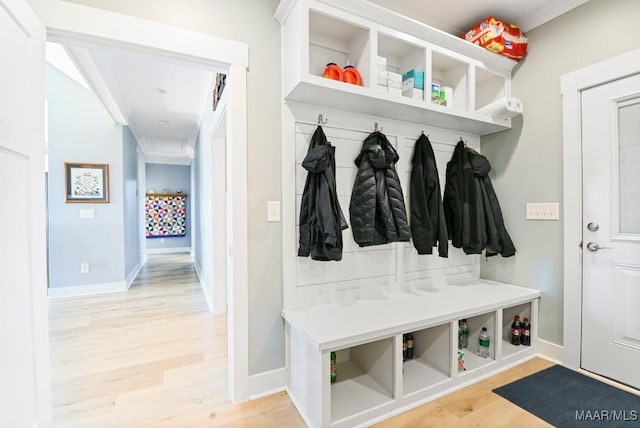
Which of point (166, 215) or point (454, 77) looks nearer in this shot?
point (454, 77)

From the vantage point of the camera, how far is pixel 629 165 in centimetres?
177

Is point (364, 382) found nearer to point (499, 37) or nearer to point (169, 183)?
point (499, 37)

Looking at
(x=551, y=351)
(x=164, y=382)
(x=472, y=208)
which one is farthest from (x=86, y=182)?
(x=551, y=351)

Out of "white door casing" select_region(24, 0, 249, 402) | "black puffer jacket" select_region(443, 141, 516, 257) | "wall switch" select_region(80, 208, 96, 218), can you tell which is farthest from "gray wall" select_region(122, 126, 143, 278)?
"black puffer jacket" select_region(443, 141, 516, 257)

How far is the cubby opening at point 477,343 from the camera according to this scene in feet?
6.41

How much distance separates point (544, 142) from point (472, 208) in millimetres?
697

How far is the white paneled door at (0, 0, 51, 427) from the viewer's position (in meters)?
1.05

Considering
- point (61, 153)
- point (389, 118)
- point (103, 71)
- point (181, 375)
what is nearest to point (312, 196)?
point (389, 118)

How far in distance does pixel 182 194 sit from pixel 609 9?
8410mm

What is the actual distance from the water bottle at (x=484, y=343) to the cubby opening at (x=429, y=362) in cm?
43

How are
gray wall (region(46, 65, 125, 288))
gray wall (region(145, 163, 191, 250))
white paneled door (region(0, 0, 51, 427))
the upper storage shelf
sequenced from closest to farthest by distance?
white paneled door (region(0, 0, 51, 427)), the upper storage shelf, gray wall (region(46, 65, 125, 288)), gray wall (region(145, 163, 191, 250))

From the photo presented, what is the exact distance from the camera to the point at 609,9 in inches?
71.8

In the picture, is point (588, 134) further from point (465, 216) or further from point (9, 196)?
point (9, 196)

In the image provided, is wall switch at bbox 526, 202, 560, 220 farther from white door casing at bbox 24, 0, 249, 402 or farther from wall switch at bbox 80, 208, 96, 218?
wall switch at bbox 80, 208, 96, 218
